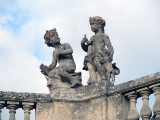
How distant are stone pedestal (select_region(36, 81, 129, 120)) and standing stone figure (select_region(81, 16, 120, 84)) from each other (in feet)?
1.08

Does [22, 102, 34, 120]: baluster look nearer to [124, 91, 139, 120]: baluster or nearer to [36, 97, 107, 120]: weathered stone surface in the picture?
[36, 97, 107, 120]: weathered stone surface

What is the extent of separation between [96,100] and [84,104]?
1.29 feet

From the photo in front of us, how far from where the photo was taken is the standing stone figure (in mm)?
15797

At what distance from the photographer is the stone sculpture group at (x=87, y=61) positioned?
15.8m

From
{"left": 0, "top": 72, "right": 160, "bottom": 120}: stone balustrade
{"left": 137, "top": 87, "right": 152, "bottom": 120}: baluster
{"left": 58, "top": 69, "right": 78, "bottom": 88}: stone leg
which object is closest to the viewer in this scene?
{"left": 137, "top": 87, "right": 152, "bottom": 120}: baluster

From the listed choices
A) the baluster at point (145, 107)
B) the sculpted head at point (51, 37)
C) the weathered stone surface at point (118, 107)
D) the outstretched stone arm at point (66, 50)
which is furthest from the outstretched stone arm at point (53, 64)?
the baluster at point (145, 107)

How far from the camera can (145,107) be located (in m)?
14.4

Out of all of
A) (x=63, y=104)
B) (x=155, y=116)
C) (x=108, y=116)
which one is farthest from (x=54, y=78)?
(x=155, y=116)

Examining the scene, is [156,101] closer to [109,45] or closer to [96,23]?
[109,45]

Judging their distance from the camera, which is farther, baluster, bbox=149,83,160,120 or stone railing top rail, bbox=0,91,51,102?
stone railing top rail, bbox=0,91,51,102

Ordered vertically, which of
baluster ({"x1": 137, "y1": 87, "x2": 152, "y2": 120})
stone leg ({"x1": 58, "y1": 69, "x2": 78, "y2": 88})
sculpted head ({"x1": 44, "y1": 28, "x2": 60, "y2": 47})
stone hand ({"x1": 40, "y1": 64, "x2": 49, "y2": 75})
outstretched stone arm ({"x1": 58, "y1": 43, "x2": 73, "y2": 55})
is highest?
sculpted head ({"x1": 44, "y1": 28, "x2": 60, "y2": 47})

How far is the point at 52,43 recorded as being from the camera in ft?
54.3

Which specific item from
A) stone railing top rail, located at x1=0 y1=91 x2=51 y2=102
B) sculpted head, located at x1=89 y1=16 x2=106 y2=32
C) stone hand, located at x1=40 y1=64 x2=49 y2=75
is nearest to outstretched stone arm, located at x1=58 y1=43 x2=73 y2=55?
stone hand, located at x1=40 y1=64 x2=49 y2=75

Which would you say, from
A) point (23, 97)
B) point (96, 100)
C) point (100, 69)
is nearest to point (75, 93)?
point (96, 100)
